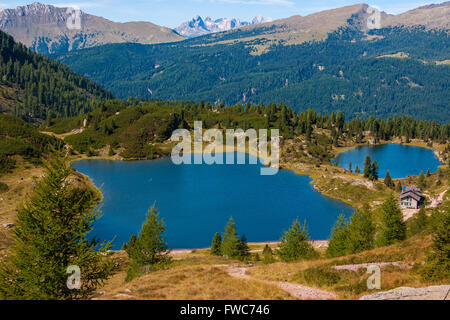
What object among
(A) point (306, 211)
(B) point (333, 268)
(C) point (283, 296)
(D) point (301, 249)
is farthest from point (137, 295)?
(A) point (306, 211)

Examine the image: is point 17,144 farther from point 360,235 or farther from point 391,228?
point 391,228

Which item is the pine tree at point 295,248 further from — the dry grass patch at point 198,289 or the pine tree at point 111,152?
the pine tree at point 111,152

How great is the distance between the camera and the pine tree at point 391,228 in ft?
166

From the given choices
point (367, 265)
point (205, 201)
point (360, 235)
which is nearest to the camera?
point (367, 265)

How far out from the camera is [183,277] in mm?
26922

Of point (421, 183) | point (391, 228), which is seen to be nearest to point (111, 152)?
point (421, 183)

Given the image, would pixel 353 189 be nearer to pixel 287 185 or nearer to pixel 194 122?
pixel 287 185

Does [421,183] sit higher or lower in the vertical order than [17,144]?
lower

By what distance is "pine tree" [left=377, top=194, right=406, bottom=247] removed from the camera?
50.7m
